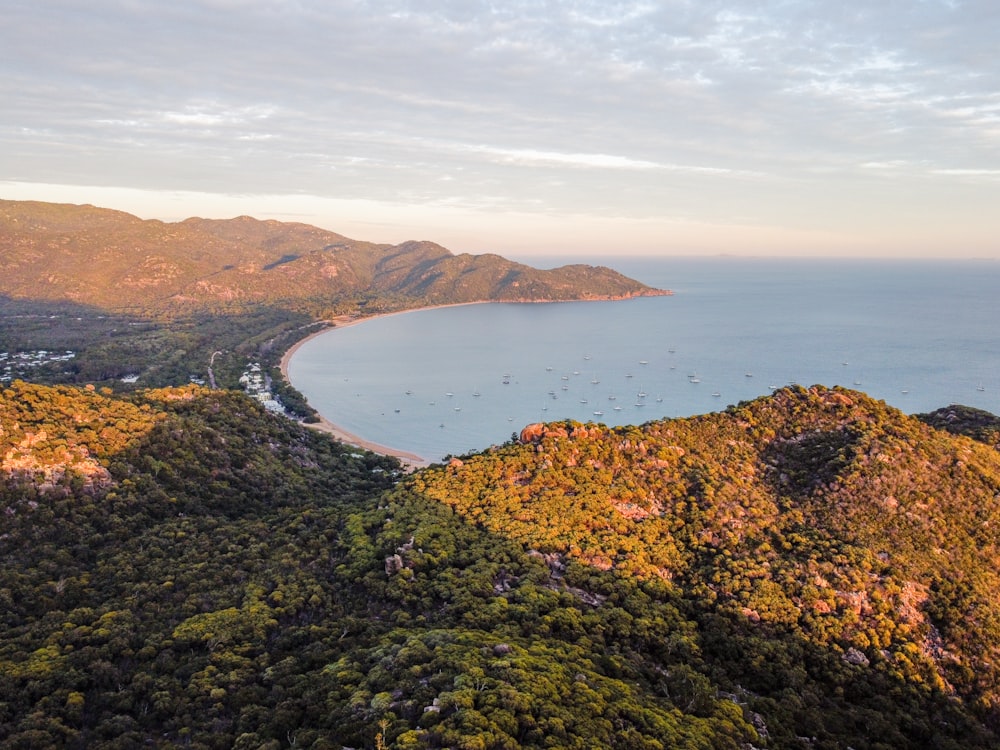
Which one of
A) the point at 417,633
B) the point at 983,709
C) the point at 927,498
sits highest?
the point at 927,498

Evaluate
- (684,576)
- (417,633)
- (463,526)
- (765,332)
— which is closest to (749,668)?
(684,576)

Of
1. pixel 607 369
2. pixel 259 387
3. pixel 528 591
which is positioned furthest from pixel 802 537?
pixel 259 387

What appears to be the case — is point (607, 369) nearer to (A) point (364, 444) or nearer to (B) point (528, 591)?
(A) point (364, 444)

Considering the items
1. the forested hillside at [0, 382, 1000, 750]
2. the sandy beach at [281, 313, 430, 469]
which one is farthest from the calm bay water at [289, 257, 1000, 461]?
the forested hillside at [0, 382, 1000, 750]

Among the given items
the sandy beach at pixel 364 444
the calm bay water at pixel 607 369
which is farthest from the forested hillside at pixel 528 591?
the calm bay water at pixel 607 369

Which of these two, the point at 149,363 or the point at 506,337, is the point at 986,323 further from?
the point at 149,363

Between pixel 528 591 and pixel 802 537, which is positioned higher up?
pixel 802 537

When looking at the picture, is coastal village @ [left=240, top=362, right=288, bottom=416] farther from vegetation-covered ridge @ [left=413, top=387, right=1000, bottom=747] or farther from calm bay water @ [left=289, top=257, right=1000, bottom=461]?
vegetation-covered ridge @ [left=413, top=387, right=1000, bottom=747]
